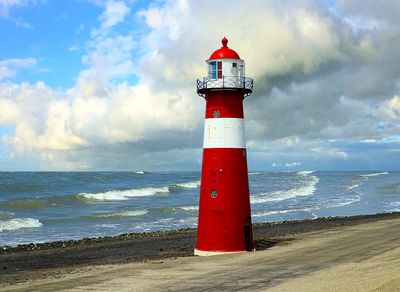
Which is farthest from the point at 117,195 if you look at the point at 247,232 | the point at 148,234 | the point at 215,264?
the point at 215,264

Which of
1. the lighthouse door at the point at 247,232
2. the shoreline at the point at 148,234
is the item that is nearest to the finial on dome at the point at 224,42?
the lighthouse door at the point at 247,232

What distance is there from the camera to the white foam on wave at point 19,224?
27.7 metres

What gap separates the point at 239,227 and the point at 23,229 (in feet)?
51.4

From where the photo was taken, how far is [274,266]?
41.3 ft

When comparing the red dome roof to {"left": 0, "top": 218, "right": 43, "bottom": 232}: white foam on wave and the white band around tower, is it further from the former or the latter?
{"left": 0, "top": 218, "right": 43, "bottom": 232}: white foam on wave

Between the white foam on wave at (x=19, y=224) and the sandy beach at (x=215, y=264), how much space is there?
7.97 meters

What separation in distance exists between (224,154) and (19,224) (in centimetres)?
1769

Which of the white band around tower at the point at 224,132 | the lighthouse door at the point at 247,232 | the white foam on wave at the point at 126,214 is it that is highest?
the white band around tower at the point at 224,132

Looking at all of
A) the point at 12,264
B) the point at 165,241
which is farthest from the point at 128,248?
the point at 12,264

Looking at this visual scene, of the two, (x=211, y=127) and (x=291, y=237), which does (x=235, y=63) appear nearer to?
(x=211, y=127)

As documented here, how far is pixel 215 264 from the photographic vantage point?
13.2 meters

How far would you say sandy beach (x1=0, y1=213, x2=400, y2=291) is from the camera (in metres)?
10.7

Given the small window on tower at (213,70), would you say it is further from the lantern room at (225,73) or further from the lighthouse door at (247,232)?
the lighthouse door at (247,232)

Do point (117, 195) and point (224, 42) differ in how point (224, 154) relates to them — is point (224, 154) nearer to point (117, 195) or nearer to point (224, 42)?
point (224, 42)
